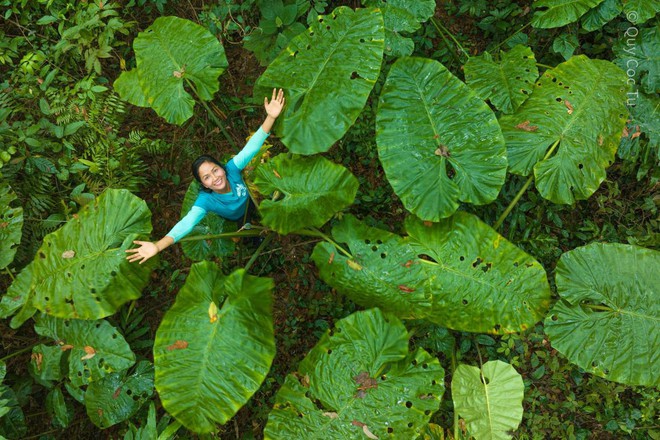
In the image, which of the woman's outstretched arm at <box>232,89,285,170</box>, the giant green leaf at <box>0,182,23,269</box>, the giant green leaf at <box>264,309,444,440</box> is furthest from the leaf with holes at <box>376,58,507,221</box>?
the giant green leaf at <box>0,182,23,269</box>

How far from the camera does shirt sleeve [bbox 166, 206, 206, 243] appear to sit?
81.7 inches

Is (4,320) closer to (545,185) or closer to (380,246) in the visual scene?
(380,246)

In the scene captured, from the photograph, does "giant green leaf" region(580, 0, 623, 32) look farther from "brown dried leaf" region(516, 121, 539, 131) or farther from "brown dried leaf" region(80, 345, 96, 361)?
"brown dried leaf" region(80, 345, 96, 361)

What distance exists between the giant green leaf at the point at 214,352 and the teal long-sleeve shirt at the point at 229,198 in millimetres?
221

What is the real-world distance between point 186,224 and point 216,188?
219 mm

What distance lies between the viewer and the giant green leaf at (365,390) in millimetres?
1984

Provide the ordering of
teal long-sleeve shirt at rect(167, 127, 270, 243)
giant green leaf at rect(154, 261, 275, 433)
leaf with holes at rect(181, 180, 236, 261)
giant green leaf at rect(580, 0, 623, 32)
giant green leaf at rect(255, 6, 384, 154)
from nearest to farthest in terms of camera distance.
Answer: giant green leaf at rect(154, 261, 275, 433)
giant green leaf at rect(255, 6, 384, 154)
teal long-sleeve shirt at rect(167, 127, 270, 243)
giant green leaf at rect(580, 0, 623, 32)
leaf with holes at rect(181, 180, 236, 261)

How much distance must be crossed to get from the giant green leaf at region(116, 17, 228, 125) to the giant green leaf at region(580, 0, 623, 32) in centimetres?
195

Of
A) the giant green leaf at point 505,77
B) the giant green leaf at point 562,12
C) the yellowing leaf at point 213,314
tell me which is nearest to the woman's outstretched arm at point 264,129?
the yellowing leaf at point 213,314

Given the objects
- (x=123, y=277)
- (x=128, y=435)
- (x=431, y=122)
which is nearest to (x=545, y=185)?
(x=431, y=122)

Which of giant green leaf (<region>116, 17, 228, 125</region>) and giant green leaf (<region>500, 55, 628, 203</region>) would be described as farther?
giant green leaf (<region>116, 17, 228, 125</region>)

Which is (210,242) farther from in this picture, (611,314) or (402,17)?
(611,314)

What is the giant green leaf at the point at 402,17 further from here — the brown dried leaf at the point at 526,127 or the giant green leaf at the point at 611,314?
the giant green leaf at the point at 611,314

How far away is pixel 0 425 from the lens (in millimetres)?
2475
